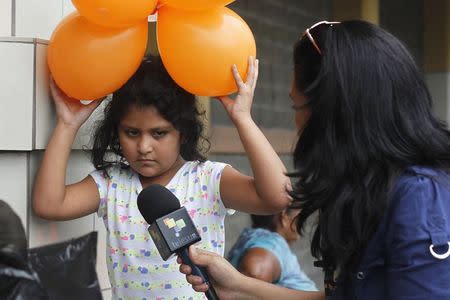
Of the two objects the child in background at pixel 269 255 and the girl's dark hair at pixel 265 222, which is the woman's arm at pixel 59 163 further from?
the girl's dark hair at pixel 265 222

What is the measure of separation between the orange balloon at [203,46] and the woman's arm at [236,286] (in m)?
0.50

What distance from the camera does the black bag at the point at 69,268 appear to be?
2.51 m

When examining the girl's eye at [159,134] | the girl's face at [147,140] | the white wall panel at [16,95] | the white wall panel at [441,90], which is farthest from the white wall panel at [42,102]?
the white wall panel at [441,90]

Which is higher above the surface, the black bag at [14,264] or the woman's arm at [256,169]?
the woman's arm at [256,169]

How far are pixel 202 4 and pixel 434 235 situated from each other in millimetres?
933

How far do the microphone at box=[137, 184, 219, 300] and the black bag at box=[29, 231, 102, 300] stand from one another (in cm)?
56

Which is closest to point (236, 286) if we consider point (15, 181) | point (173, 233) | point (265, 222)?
point (173, 233)

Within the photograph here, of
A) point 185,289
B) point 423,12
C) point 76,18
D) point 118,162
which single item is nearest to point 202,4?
point 76,18

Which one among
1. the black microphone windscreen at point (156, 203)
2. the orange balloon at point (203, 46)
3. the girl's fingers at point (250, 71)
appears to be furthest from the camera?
the girl's fingers at point (250, 71)

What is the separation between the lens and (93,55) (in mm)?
2240

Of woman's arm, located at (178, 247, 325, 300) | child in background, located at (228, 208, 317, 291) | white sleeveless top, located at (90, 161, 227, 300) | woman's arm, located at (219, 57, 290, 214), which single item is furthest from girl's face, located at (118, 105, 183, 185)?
child in background, located at (228, 208, 317, 291)

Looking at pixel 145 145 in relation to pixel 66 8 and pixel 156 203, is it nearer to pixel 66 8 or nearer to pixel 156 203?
pixel 156 203

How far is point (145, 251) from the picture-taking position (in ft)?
8.21

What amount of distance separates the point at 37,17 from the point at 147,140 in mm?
577
